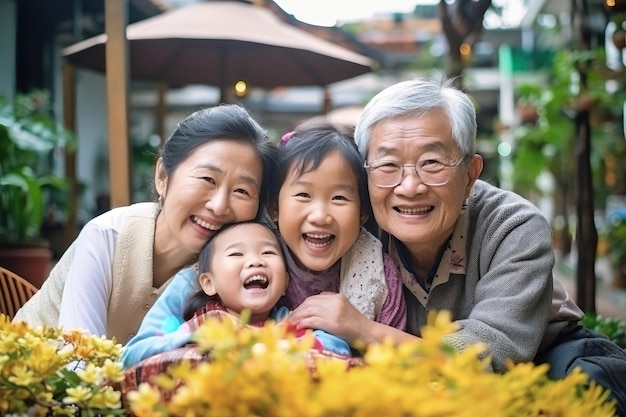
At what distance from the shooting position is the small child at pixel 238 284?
2.03 m

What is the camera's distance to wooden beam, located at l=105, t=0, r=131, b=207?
13.3 feet

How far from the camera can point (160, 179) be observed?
99.0 inches

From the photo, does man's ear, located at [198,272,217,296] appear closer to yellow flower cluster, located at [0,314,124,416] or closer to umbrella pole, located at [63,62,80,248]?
yellow flower cluster, located at [0,314,124,416]

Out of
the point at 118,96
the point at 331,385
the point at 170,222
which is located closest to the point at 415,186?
the point at 170,222

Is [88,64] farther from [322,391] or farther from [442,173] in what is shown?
[322,391]

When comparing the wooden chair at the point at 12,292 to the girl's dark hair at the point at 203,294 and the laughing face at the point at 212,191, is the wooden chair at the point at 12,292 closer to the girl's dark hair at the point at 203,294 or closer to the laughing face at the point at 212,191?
the laughing face at the point at 212,191

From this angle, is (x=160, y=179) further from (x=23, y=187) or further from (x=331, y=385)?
(x=23, y=187)

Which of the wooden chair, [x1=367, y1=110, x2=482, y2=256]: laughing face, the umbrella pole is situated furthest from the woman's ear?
the umbrella pole

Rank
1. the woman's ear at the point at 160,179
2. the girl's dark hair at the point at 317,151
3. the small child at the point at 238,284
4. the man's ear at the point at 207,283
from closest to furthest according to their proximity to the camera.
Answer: the small child at the point at 238,284
the man's ear at the point at 207,283
the girl's dark hair at the point at 317,151
the woman's ear at the point at 160,179

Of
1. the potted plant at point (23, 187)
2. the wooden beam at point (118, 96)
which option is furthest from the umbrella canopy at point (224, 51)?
the wooden beam at point (118, 96)

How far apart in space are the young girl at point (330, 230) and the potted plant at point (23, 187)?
4.03 metres

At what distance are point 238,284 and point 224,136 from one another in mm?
489

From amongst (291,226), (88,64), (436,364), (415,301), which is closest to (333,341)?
(291,226)

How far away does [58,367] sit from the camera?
1489 millimetres
